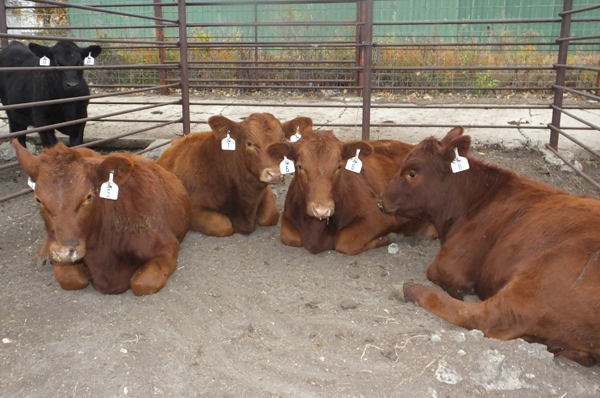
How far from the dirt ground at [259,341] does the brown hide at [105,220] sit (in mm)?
159

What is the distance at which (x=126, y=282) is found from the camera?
13.8 ft

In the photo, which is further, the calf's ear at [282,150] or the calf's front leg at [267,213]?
the calf's front leg at [267,213]

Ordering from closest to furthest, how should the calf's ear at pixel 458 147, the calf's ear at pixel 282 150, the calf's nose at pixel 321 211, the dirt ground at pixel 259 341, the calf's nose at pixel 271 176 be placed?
the dirt ground at pixel 259 341, the calf's ear at pixel 458 147, the calf's nose at pixel 321 211, the calf's ear at pixel 282 150, the calf's nose at pixel 271 176

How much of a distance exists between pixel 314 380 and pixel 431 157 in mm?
2167

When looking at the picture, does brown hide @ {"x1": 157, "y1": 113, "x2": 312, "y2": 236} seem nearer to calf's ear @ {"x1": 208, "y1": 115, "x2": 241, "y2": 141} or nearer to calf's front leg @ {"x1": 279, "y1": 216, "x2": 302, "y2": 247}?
calf's ear @ {"x1": 208, "y1": 115, "x2": 241, "y2": 141}

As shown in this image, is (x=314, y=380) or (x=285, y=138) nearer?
(x=314, y=380)

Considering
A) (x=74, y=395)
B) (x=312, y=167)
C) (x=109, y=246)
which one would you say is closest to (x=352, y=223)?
(x=312, y=167)

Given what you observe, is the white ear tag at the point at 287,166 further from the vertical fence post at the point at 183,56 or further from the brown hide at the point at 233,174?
the vertical fence post at the point at 183,56

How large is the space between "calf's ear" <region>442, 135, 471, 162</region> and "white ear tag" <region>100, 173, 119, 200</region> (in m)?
2.48

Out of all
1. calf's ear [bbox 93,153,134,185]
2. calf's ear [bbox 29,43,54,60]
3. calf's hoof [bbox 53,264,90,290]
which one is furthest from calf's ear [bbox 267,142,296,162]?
calf's ear [bbox 29,43,54,60]

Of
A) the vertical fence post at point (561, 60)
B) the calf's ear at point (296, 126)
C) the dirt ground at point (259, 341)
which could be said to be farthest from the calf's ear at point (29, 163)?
the vertical fence post at point (561, 60)

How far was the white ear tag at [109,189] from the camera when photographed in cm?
389

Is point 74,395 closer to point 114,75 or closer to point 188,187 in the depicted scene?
point 188,187

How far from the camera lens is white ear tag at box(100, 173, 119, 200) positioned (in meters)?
3.89
